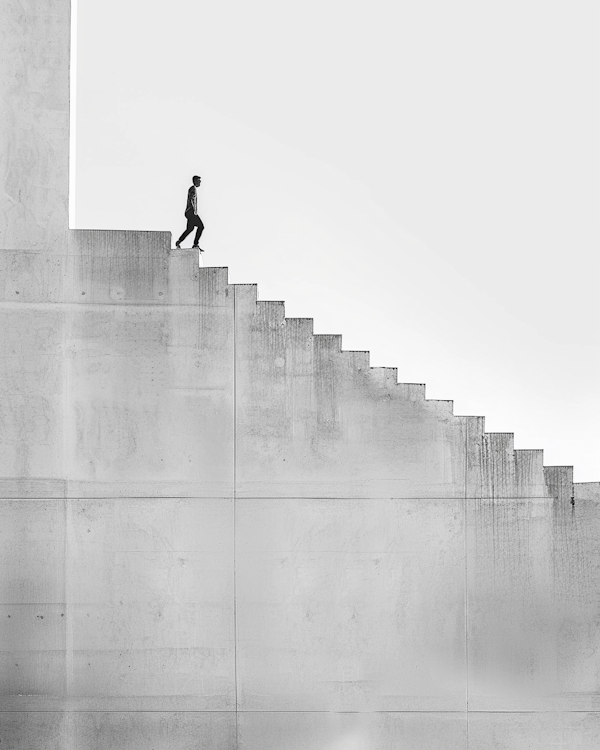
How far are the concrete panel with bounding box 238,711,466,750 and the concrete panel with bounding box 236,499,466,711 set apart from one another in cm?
15

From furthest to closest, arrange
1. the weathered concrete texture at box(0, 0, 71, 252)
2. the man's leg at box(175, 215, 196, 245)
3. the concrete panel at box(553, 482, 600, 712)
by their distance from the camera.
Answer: the man's leg at box(175, 215, 196, 245)
the weathered concrete texture at box(0, 0, 71, 252)
the concrete panel at box(553, 482, 600, 712)

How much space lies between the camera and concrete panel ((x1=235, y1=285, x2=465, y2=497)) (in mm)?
13047

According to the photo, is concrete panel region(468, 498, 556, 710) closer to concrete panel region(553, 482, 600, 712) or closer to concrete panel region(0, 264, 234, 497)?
concrete panel region(553, 482, 600, 712)

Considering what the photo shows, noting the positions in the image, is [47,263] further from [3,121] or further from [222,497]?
[222,497]

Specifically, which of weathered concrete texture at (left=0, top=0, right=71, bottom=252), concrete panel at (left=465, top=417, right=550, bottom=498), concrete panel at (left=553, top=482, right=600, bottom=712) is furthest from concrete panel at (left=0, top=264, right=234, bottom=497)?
concrete panel at (left=553, top=482, right=600, bottom=712)

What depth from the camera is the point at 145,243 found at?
519 inches

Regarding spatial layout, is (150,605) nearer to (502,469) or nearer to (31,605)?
(31,605)

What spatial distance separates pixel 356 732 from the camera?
1297 cm

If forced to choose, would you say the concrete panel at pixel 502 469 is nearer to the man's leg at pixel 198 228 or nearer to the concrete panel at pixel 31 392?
the man's leg at pixel 198 228

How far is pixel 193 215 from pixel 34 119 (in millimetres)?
2782

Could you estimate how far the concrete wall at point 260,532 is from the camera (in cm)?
1291

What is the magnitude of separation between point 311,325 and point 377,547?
10.9ft

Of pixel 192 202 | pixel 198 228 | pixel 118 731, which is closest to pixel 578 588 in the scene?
pixel 118 731

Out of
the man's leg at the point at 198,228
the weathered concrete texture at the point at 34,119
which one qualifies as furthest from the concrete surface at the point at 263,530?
the weathered concrete texture at the point at 34,119
